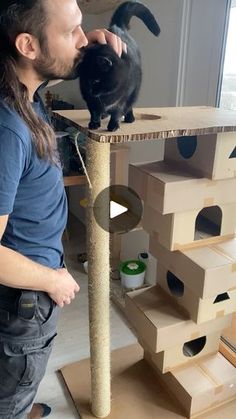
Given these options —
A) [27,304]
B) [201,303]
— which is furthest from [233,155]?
[27,304]

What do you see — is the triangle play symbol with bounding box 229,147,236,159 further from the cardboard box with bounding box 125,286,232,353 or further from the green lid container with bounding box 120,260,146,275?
the green lid container with bounding box 120,260,146,275

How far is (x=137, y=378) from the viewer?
136 cm

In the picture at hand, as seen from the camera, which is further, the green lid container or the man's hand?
Answer: the green lid container

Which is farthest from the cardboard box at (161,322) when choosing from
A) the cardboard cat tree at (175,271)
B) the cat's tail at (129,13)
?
the cat's tail at (129,13)

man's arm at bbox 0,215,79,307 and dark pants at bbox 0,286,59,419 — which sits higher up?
man's arm at bbox 0,215,79,307

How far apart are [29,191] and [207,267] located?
1.71 ft

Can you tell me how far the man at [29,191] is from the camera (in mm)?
650

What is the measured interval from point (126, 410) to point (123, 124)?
924 millimetres

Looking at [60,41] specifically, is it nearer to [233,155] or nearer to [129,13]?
[129,13]

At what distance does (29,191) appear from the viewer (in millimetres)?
741

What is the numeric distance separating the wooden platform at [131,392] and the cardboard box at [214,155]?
2.59 ft

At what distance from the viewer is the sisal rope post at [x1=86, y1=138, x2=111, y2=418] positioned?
0.93 metres

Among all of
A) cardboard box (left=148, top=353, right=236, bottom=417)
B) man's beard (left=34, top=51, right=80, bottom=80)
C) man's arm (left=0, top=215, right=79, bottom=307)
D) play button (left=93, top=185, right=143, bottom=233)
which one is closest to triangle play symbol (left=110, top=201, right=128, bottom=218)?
play button (left=93, top=185, right=143, bottom=233)

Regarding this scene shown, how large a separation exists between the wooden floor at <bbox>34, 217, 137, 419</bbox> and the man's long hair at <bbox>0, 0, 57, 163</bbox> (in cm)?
96
